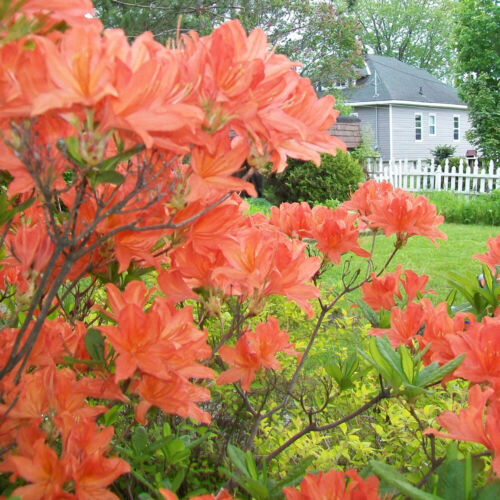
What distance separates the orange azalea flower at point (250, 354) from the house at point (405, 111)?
29471 millimetres

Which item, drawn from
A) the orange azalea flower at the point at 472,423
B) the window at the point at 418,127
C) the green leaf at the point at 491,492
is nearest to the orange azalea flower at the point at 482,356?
the orange azalea flower at the point at 472,423

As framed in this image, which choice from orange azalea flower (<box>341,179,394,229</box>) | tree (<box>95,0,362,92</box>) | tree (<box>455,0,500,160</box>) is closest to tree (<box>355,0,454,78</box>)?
tree (<box>455,0,500,160</box>)

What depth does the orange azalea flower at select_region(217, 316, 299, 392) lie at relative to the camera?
1224mm

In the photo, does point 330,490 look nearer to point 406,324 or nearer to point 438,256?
point 406,324

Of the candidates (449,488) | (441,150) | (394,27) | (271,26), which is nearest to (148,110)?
(449,488)

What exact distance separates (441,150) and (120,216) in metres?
33.7

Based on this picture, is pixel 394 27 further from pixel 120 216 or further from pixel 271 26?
pixel 120 216

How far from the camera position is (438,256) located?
26.1 feet

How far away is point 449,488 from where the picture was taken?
0.87m

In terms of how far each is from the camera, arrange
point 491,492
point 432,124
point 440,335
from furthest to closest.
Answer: point 432,124
point 440,335
point 491,492

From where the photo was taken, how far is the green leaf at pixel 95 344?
1023 mm

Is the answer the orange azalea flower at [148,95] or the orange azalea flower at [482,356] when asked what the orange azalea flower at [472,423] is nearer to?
the orange azalea flower at [482,356]

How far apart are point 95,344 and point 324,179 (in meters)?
11.8

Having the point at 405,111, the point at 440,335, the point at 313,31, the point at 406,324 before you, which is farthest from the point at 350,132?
the point at 440,335
